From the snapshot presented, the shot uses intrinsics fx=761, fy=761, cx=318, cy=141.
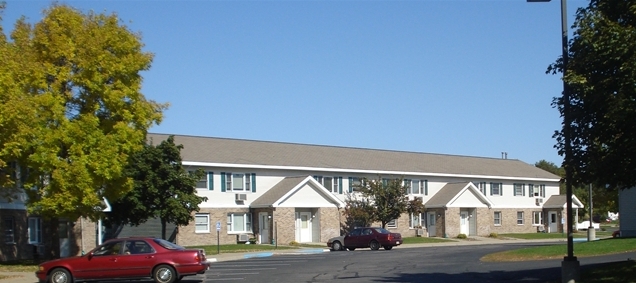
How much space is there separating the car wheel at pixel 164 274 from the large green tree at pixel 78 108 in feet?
28.2

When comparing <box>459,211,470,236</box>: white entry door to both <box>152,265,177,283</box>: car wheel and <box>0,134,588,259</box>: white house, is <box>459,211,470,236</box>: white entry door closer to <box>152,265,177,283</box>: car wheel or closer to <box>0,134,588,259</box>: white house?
<box>0,134,588,259</box>: white house

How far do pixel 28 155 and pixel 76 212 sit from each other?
282cm

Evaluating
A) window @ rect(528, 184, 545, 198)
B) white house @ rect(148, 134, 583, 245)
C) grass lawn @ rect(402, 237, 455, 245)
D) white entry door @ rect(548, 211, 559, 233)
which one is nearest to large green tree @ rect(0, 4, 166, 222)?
white house @ rect(148, 134, 583, 245)

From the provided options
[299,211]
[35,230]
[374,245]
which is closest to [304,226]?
[299,211]

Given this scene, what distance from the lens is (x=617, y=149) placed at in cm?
1608

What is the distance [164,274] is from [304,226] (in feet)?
97.4

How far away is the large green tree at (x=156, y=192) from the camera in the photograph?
37.6 meters

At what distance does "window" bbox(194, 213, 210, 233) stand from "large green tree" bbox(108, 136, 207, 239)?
25.0 feet

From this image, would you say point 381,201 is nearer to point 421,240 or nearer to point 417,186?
point 421,240

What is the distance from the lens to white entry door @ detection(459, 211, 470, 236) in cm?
6000

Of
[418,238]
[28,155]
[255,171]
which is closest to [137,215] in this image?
[28,155]

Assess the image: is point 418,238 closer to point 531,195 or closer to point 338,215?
point 338,215

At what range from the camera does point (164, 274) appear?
21.2 m

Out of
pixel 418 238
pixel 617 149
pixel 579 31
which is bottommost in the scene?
pixel 418 238
